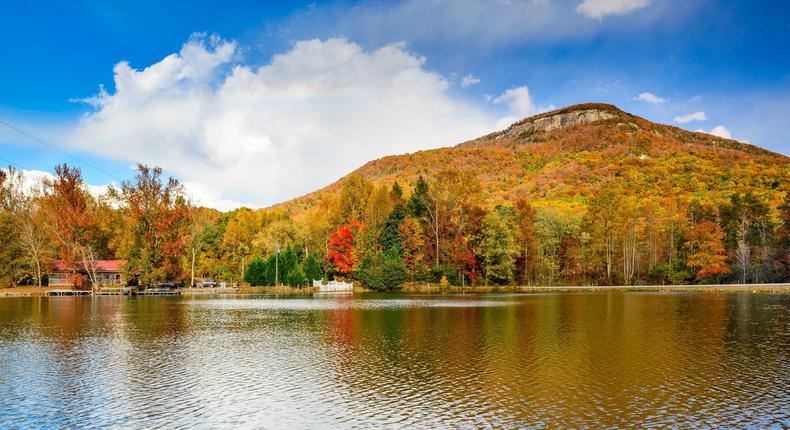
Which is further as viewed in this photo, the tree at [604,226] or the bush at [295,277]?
the tree at [604,226]

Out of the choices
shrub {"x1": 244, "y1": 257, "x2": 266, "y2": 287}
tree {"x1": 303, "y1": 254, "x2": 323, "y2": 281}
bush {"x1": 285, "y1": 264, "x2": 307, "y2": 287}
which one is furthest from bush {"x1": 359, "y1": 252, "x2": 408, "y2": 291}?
shrub {"x1": 244, "y1": 257, "x2": 266, "y2": 287}

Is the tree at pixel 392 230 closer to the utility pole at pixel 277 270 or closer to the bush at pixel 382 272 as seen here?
the bush at pixel 382 272

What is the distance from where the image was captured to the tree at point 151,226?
7562cm

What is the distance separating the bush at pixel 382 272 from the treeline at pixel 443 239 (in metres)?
0.15

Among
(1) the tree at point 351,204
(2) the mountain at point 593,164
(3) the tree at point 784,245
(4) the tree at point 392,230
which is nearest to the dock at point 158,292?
(1) the tree at point 351,204

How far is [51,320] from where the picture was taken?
3753 centimetres

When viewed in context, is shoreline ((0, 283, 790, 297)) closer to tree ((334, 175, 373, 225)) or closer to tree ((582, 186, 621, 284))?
tree ((582, 186, 621, 284))

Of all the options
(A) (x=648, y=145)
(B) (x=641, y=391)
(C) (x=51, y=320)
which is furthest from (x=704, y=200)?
(C) (x=51, y=320)

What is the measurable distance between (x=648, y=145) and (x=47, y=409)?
515 ft

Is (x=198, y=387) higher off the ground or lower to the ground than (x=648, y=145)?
lower

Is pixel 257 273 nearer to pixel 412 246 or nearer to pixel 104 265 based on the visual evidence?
pixel 412 246

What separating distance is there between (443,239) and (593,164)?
74.6 metres

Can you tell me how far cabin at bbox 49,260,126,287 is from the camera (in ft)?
251

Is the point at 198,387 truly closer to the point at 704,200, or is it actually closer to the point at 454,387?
the point at 454,387
